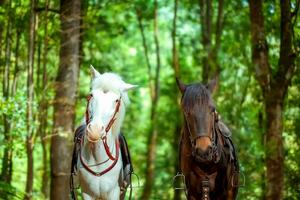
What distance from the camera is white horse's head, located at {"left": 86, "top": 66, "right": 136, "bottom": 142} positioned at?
303 inches

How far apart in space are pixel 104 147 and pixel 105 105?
2.15 ft

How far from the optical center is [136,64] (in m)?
29.8

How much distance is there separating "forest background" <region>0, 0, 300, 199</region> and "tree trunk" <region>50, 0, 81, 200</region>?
0.02 m

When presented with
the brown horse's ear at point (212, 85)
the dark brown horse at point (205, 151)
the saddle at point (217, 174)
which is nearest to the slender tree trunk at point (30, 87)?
the dark brown horse at point (205, 151)

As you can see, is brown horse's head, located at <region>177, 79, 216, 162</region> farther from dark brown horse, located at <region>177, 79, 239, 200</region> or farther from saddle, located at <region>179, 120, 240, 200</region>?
saddle, located at <region>179, 120, 240, 200</region>

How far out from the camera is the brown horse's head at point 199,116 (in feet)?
25.4

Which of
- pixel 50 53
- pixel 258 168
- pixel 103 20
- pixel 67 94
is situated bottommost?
pixel 258 168

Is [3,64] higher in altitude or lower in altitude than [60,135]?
higher

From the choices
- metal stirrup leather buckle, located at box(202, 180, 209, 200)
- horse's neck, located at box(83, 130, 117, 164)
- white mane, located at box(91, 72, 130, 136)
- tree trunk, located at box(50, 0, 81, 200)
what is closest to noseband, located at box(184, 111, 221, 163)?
metal stirrup leather buckle, located at box(202, 180, 209, 200)

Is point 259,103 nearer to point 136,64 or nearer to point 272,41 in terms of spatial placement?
point 272,41

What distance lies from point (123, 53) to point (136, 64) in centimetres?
166

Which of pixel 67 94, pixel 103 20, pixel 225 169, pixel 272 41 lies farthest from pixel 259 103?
pixel 225 169

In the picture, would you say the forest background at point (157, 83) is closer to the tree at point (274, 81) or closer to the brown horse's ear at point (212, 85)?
the tree at point (274, 81)

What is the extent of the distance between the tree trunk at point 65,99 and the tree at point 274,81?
12.9ft
